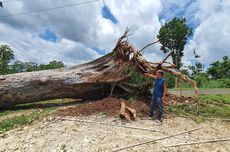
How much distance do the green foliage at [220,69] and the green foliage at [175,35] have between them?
433cm

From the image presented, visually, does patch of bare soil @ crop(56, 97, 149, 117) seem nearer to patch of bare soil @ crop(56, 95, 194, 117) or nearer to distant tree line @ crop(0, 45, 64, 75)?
patch of bare soil @ crop(56, 95, 194, 117)

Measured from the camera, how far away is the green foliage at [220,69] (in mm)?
31688

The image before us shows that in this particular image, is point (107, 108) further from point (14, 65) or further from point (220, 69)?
point (14, 65)

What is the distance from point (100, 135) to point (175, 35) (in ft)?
97.2

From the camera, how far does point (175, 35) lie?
3322 cm

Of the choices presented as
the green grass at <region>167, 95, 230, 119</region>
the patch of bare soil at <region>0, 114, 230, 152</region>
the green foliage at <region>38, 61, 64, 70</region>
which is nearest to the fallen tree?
the green grass at <region>167, 95, 230, 119</region>

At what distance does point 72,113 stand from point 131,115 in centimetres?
163

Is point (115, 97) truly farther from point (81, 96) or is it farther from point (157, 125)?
point (157, 125)

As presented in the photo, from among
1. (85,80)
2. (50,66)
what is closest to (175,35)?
(50,66)

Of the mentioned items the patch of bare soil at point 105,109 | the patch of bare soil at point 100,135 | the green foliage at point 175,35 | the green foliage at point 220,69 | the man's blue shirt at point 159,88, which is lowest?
the patch of bare soil at point 100,135

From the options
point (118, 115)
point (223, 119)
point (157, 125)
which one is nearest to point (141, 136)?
point (157, 125)

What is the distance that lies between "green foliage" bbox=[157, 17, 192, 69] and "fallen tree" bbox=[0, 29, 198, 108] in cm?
2521

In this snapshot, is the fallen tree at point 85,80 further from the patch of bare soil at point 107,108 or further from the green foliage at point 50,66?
the green foliage at point 50,66

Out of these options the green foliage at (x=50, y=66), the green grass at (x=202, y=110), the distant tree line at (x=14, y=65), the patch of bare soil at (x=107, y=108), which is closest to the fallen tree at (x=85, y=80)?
the patch of bare soil at (x=107, y=108)
